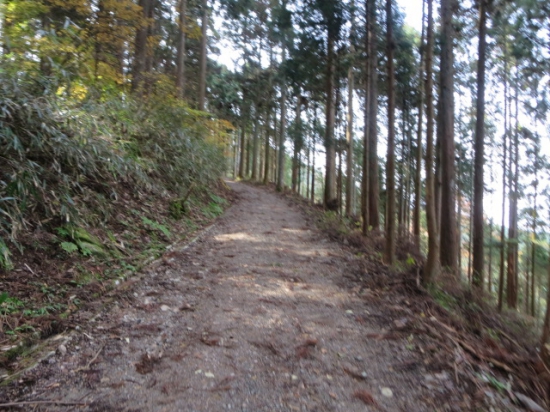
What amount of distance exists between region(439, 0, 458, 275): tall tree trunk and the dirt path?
4644 millimetres

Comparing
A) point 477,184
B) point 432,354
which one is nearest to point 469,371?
point 432,354

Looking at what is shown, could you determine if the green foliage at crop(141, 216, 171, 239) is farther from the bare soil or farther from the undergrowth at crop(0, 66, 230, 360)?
the bare soil

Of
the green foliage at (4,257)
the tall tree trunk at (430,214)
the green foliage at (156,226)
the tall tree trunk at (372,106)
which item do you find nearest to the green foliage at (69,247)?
the green foliage at (4,257)

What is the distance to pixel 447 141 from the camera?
8.97 meters

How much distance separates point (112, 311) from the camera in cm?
428

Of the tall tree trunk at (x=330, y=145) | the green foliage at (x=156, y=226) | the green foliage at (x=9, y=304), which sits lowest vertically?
the green foliage at (x=9, y=304)

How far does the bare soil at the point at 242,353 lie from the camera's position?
113 inches

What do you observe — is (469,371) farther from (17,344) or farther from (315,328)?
(17,344)

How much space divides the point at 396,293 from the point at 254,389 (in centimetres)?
345

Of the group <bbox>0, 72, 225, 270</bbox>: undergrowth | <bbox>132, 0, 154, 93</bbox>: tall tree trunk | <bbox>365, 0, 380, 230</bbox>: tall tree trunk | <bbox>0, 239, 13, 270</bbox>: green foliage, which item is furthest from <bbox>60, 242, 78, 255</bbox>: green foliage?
<bbox>365, 0, 380, 230</bbox>: tall tree trunk

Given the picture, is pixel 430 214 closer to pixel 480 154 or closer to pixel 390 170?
pixel 390 170

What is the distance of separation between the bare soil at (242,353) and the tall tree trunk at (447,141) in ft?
14.7

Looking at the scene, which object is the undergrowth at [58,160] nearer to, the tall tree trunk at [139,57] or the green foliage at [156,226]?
the green foliage at [156,226]

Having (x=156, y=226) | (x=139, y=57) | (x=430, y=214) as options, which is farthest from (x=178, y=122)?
(x=430, y=214)
